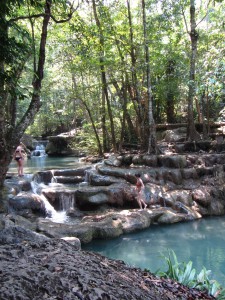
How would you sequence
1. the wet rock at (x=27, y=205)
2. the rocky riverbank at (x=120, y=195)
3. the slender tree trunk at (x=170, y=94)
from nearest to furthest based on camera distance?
1. the rocky riverbank at (x=120, y=195)
2. the wet rock at (x=27, y=205)
3. the slender tree trunk at (x=170, y=94)

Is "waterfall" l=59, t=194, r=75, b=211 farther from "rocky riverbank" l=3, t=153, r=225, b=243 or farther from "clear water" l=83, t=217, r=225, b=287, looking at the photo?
"clear water" l=83, t=217, r=225, b=287

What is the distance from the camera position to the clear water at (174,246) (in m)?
7.11

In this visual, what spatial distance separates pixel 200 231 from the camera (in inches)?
365

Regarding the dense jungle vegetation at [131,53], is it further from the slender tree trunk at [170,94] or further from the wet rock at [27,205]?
the wet rock at [27,205]

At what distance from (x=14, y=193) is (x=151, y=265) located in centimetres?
573

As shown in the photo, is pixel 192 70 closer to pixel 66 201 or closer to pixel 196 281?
pixel 66 201

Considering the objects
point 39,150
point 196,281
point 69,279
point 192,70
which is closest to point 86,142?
point 39,150

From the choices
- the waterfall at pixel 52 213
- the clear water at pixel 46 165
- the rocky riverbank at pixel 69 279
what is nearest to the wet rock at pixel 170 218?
the waterfall at pixel 52 213

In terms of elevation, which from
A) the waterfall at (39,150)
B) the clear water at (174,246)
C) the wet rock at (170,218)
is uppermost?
the waterfall at (39,150)

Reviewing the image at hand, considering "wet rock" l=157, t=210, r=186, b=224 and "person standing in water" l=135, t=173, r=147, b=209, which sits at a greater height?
"person standing in water" l=135, t=173, r=147, b=209

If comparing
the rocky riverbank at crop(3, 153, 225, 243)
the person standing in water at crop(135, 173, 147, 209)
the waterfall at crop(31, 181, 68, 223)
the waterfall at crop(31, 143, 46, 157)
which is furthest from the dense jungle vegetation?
the waterfall at crop(31, 143, 46, 157)

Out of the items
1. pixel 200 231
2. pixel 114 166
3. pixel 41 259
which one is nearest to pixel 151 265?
pixel 200 231

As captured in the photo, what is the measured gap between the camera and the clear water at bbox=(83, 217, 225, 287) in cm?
711

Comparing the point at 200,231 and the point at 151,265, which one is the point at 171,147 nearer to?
the point at 200,231
